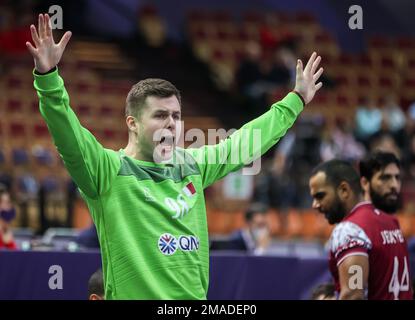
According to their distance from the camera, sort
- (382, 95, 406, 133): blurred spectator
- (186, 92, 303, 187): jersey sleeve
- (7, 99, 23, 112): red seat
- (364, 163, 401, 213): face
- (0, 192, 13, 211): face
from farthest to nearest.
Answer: (382, 95, 406, 133): blurred spectator < (7, 99, 23, 112): red seat < (0, 192, 13, 211): face < (364, 163, 401, 213): face < (186, 92, 303, 187): jersey sleeve

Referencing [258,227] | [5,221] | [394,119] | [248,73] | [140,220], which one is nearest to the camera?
[140,220]

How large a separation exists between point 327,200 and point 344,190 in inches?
4.9

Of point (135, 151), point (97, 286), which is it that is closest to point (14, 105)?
point (97, 286)

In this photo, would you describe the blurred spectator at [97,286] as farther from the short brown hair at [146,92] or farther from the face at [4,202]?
the face at [4,202]

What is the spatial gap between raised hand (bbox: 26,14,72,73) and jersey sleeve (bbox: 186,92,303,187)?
913 mm

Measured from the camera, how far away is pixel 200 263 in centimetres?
402

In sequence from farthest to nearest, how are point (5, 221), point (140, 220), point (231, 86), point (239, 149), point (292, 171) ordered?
1. point (231, 86)
2. point (292, 171)
3. point (5, 221)
4. point (239, 149)
5. point (140, 220)

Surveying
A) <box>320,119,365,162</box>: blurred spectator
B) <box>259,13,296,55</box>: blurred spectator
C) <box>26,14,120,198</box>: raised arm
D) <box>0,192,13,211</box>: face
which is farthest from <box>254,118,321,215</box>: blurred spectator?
<box>26,14,120,198</box>: raised arm

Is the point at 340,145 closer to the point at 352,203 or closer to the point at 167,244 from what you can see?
the point at 352,203

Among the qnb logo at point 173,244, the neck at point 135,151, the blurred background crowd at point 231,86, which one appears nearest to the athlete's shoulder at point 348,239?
the qnb logo at point 173,244

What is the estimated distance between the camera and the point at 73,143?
3.71 meters

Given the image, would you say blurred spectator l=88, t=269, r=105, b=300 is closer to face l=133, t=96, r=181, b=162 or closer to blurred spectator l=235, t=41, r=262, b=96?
face l=133, t=96, r=181, b=162

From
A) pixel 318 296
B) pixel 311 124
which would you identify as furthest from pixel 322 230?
pixel 318 296

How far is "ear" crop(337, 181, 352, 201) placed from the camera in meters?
5.66
